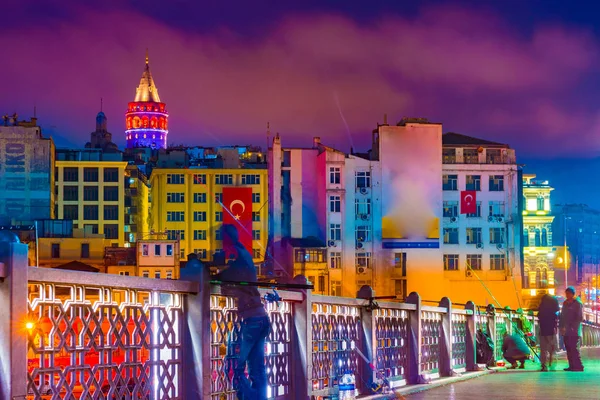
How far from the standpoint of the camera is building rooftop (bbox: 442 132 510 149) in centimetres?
10131

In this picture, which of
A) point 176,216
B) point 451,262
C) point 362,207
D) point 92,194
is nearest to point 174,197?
point 176,216

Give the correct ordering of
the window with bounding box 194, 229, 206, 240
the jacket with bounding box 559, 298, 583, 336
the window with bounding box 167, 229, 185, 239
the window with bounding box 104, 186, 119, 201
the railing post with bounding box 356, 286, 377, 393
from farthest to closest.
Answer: the window with bounding box 194, 229, 206, 240 < the window with bounding box 104, 186, 119, 201 < the window with bounding box 167, 229, 185, 239 < the jacket with bounding box 559, 298, 583, 336 < the railing post with bounding box 356, 286, 377, 393

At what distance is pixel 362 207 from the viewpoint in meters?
95.1

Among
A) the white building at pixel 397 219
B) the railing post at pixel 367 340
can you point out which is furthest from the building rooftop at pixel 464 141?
the railing post at pixel 367 340

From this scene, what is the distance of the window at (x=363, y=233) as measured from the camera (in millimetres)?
94363

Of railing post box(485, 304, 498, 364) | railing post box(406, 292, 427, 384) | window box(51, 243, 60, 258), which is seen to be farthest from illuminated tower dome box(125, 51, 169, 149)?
railing post box(406, 292, 427, 384)

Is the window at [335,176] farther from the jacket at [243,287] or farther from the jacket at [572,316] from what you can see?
the jacket at [243,287]

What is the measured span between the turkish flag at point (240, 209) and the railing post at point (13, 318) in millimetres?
97414

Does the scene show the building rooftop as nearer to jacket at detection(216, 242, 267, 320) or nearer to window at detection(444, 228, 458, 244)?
window at detection(444, 228, 458, 244)

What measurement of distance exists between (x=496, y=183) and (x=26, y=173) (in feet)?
139

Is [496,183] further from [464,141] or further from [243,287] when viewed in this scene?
[243,287]

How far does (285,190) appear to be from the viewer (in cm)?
9612

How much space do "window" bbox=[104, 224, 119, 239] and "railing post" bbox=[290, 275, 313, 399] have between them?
96744 millimetres

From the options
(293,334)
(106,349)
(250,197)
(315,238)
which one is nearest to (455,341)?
(293,334)
